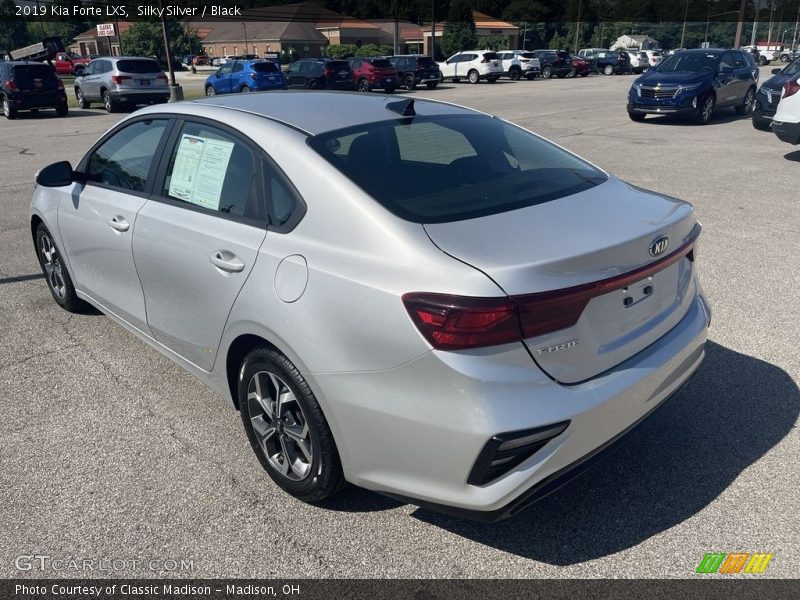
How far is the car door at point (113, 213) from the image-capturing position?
3.75m

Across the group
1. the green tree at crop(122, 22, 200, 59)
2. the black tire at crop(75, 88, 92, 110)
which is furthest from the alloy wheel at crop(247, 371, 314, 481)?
the green tree at crop(122, 22, 200, 59)

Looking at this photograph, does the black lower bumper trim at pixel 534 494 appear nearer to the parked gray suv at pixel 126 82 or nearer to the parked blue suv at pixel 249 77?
the parked gray suv at pixel 126 82

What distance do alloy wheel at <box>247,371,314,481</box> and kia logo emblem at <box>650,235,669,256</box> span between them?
4.99 ft

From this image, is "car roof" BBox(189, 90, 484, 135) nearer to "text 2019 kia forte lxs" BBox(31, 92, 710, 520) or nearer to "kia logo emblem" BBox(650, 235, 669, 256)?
"text 2019 kia forte lxs" BBox(31, 92, 710, 520)

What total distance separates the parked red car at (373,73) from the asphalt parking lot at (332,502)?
84.9ft

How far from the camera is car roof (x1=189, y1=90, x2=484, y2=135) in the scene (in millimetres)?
3135

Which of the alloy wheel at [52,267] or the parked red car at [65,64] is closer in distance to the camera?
the alloy wheel at [52,267]

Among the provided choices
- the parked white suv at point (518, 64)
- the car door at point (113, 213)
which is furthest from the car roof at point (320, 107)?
the parked white suv at point (518, 64)

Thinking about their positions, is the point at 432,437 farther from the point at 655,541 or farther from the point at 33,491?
the point at 33,491

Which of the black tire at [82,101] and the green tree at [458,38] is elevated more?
the green tree at [458,38]

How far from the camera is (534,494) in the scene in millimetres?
2385

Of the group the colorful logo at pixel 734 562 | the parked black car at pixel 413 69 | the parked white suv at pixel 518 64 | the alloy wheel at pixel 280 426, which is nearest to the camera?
the colorful logo at pixel 734 562

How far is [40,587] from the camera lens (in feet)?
8.42

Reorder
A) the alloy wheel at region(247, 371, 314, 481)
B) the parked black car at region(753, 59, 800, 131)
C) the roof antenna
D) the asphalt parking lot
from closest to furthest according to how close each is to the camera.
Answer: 1. the asphalt parking lot
2. the alloy wheel at region(247, 371, 314, 481)
3. the roof antenna
4. the parked black car at region(753, 59, 800, 131)
